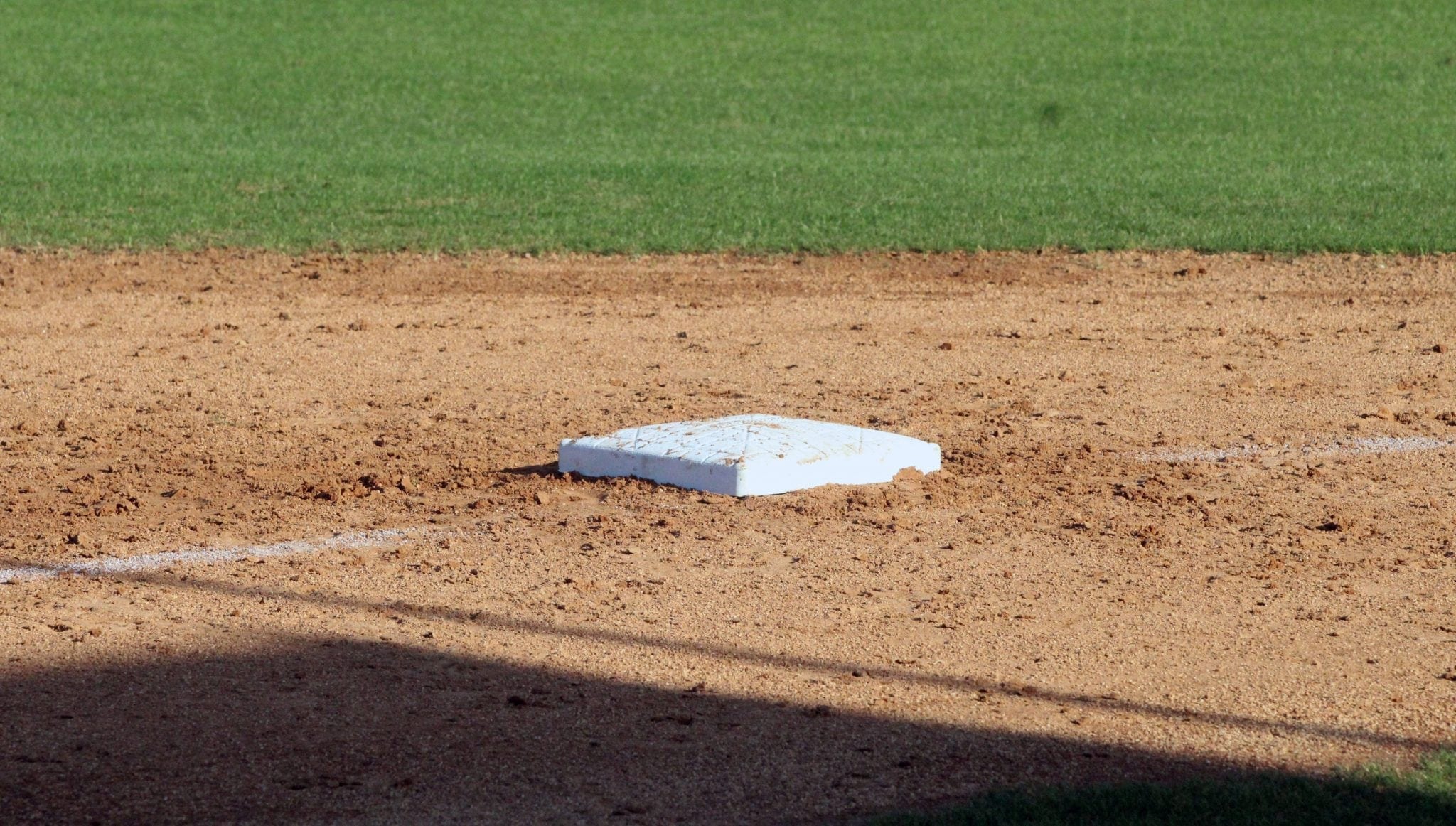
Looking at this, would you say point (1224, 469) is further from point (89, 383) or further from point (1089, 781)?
point (89, 383)

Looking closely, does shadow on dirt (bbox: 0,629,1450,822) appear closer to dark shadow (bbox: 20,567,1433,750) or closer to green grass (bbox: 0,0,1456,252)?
dark shadow (bbox: 20,567,1433,750)

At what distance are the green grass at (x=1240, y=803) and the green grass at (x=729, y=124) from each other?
810 cm

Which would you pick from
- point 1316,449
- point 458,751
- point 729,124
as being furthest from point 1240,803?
point 729,124

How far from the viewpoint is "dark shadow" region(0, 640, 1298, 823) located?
12.6 ft


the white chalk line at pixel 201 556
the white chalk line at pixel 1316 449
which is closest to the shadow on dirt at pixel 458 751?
the white chalk line at pixel 201 556

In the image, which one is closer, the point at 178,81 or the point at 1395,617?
the point at 1395,617

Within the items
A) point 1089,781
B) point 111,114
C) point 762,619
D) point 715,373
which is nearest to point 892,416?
point 715,373

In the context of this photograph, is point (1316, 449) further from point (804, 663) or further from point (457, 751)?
point (457, 751)

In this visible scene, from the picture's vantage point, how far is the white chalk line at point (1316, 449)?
6.91 metres

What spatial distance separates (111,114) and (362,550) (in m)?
14.1

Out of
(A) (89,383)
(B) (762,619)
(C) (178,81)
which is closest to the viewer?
(B) (762,619)

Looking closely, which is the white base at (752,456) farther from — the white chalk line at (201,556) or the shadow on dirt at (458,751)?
the shadow on dirt at (458,751)

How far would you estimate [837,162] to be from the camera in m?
15.7

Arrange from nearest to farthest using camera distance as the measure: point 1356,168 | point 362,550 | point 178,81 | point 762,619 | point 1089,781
A: 1. point 1089,781
2. point 762,619
3. point 362,550
4. point 1356,168
5. point 178,81
